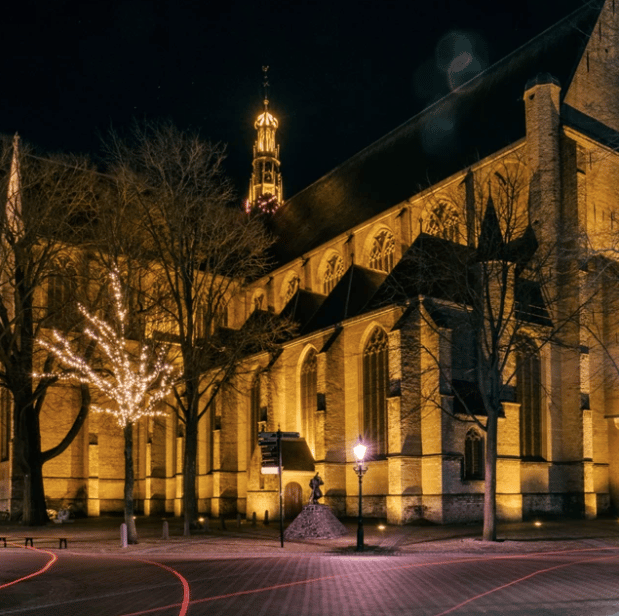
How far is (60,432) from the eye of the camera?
38.3 meters

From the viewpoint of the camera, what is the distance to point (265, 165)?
214ft

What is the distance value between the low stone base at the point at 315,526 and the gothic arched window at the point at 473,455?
616 centimetres

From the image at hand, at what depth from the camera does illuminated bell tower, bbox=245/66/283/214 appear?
64.3 m

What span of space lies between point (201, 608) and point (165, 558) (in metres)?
8.44

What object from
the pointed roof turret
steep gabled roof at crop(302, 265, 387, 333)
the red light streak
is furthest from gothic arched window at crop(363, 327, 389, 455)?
the red light streak

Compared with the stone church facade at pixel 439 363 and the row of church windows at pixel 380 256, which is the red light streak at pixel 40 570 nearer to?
the stone church facade at pixel 439 363

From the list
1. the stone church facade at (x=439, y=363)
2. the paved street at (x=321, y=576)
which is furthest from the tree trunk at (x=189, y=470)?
the stone church facade at (x=439, y=363)

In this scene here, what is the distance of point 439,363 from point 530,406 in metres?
7.91

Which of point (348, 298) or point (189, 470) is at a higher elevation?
point (348, 298)

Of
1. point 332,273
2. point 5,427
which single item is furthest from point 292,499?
point 5,427

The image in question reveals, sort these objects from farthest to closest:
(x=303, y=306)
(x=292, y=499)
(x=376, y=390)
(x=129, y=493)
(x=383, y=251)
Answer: (x=303, y=306), (x=383, y=251), (x=292, y=499), (x=376, y=390), (x=129, y=493)

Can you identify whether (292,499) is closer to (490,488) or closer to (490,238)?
(490,488)

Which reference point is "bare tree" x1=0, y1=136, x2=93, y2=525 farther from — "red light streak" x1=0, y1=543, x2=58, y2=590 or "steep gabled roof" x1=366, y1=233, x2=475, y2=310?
"steep gabled roof" x1=366, y1=233, x2=475, y2=310

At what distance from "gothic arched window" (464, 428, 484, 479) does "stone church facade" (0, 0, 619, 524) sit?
8cm
